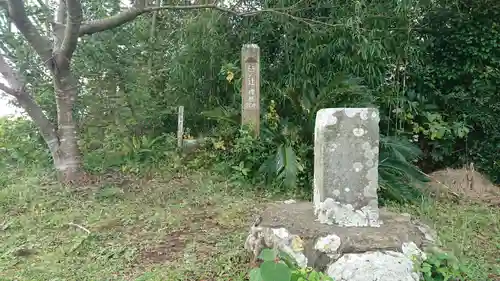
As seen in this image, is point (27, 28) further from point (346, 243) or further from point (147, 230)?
point (346, 243)

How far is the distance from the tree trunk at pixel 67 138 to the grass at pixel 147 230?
0.78ft

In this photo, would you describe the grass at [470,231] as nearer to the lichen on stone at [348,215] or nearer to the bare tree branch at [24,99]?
the lichen on stone at [348,215]

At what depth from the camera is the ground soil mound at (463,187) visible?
4523 millimetres

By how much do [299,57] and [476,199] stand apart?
2708 mm

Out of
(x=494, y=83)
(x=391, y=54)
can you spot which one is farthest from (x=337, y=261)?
(x=494, y=83)

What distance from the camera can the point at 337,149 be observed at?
9.04ft

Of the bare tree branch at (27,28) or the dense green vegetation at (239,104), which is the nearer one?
the bare tree branch at (27,28)

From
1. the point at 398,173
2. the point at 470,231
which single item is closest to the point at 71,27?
the point at 398,173

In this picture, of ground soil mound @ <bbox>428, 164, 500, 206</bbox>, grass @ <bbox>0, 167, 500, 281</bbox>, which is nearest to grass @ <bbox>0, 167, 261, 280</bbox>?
grass @ <bbox>0, 167, 500, 281</bbox>

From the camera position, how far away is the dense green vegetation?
416 centimetres

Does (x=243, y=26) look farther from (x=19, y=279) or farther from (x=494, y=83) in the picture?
(x=19, y=279)

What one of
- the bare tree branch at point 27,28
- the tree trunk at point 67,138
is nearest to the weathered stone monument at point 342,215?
the tree trunk at point 67,138

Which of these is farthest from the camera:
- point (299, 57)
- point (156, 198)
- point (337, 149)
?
point (299, 57)

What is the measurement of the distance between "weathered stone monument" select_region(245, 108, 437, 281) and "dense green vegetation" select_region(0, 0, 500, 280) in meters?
0.86
